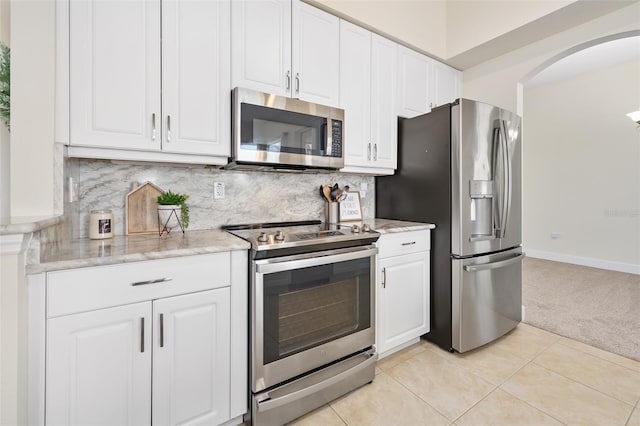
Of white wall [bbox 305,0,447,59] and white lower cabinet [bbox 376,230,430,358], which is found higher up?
white wall [bbox 305,0,447,59]

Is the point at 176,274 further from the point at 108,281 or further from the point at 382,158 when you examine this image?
the point at 382,158

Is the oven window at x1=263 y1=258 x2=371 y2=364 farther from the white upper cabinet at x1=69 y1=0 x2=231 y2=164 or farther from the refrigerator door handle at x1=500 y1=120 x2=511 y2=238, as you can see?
the refrigerator door handle at x1=500 y1=120 x2=511 y2=238

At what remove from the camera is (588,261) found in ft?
15.5

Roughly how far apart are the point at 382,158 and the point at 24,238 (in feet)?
7.40

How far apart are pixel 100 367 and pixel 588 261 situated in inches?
249

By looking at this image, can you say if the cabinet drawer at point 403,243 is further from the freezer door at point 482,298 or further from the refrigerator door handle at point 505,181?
the refrigerator door handle at point 505,181

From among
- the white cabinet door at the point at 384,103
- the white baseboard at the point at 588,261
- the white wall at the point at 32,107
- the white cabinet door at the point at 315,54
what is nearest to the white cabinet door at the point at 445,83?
the white cabinet door at the point at 384,103

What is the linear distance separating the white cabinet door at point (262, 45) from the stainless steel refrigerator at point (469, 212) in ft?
4.04

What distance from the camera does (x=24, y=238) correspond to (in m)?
0.98

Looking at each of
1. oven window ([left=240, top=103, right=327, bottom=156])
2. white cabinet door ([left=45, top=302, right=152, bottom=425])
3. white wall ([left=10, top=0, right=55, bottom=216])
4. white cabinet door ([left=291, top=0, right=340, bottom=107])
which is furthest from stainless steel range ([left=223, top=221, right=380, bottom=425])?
white cabinet door ([left=291, top=0, right=340, bottom=107])

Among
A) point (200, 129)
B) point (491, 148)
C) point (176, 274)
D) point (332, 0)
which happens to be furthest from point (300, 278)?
point (332, 0)

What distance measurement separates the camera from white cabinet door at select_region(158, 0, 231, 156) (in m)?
1.61

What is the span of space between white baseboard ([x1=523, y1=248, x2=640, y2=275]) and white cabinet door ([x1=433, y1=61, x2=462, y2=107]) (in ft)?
12.5

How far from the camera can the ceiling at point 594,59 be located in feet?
12.0
